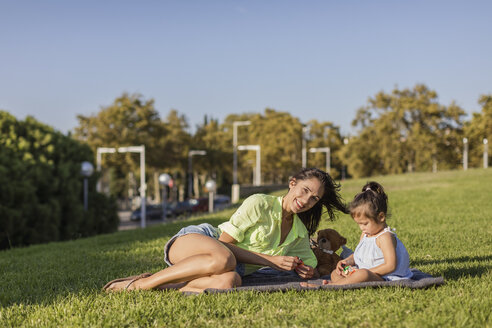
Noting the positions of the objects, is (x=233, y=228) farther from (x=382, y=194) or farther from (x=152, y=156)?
(x=152, y=156)

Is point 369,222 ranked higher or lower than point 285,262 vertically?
higher

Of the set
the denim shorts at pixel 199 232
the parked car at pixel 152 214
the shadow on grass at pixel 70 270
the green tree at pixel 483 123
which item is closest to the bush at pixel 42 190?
the shadow on grass at pixel 70 270

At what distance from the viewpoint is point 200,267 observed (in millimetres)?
4402

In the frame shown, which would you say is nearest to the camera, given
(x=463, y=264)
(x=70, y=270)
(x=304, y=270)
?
(x=304, y=270)

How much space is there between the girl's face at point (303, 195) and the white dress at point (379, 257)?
1.97 feet

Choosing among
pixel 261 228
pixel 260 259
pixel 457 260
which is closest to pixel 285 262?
pixel 260 259

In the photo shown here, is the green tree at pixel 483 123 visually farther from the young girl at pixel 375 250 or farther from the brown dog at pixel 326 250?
the young girl at pixel 375 250

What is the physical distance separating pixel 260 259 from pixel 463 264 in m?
2.53

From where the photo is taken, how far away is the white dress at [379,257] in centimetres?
464

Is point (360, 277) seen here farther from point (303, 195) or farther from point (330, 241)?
point (330, 241)

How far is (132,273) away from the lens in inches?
245

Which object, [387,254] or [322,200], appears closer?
[387,254]

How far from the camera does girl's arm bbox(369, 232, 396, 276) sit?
4531 mm

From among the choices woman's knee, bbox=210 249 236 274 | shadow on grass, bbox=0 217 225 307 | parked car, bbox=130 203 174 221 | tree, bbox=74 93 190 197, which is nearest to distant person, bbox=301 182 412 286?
woman's knee, bbox=210 249 236 274
